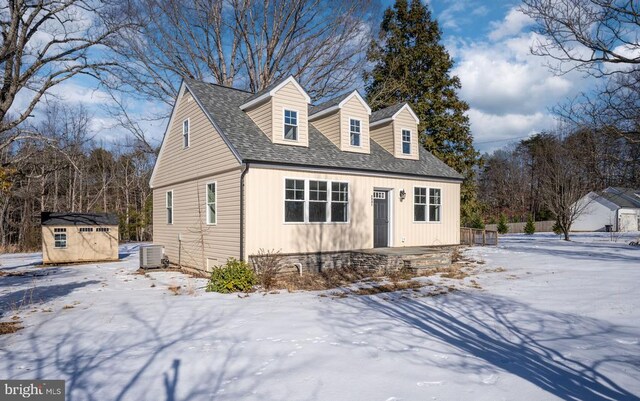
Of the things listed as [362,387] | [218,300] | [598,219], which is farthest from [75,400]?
[598,219]

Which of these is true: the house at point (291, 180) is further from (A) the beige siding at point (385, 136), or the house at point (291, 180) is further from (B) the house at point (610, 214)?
(B) the house at point (610, 214)

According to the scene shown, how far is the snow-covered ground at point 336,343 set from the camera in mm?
4535

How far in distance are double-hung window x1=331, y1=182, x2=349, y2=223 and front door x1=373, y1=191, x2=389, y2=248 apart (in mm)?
1498

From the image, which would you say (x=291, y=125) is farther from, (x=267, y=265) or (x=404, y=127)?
(x=404, y=127)

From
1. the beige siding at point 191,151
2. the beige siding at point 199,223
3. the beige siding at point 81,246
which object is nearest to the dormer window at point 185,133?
the beige siding at point 191,151

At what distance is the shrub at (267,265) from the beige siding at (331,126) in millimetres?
5025

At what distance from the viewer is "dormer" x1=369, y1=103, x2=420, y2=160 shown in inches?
665

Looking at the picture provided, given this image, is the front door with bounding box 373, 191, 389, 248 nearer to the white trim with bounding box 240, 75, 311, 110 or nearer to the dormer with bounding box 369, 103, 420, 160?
the dormer with bounding box 369, 103, 420, 160

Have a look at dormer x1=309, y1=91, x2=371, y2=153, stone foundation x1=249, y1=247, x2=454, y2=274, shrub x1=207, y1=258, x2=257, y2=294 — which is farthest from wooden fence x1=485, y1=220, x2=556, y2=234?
shrub x1=207, y1=258, x2=257, y2=294

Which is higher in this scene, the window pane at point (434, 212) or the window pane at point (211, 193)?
the window pane at point (211, 193)

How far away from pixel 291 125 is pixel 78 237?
1193 centimetres

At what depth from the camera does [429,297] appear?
9539 millimetres

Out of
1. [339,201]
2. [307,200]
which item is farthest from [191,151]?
[339,201]

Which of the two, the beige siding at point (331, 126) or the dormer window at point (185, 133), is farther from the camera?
the dormer window at point (185, 133)
